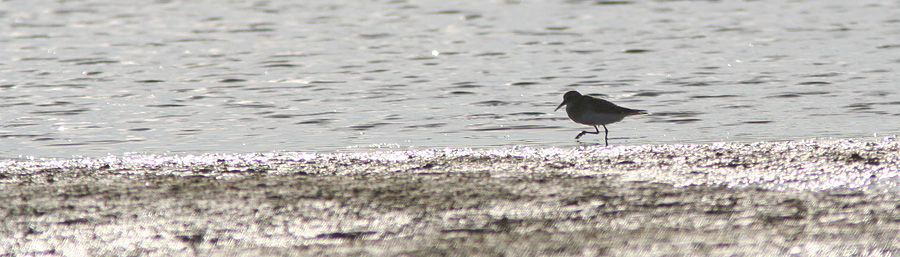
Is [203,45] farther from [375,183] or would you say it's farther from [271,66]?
[375,183]

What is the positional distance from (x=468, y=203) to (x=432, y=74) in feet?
33.8

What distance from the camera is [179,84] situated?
16859mm

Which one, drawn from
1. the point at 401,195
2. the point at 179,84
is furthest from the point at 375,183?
the point at 179,84

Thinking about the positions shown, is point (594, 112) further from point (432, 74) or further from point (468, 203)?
point (432, 74)

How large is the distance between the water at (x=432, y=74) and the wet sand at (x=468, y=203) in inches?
62.8

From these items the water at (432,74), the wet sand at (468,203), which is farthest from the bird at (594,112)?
the wet sand at (468,203)

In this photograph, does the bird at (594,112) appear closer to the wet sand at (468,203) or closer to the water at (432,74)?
the water at (432,74)

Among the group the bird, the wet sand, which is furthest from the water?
the wet sand

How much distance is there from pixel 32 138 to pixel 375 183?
16.0 ft

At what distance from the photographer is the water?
39.2ft

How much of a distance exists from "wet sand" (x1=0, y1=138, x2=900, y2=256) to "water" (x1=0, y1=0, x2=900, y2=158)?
1.59m

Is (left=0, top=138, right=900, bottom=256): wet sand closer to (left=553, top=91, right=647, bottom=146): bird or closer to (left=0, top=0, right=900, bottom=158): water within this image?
(left=0, top=0, right=900, bottom=158): water

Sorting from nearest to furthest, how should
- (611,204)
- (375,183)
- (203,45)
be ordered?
(611,204), (375,183), (203,45)

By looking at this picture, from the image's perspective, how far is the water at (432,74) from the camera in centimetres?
1195
